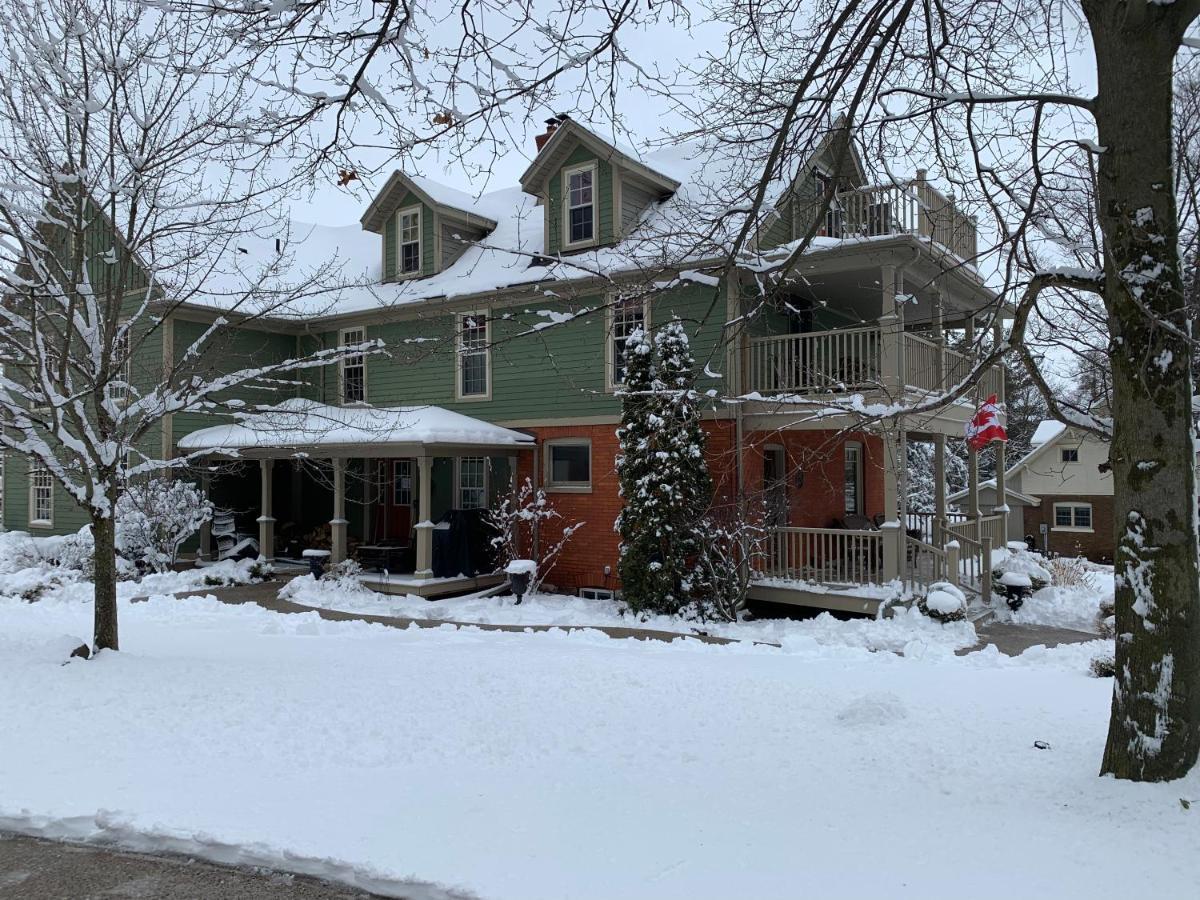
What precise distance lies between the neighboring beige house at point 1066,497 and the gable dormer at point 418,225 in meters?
26.1

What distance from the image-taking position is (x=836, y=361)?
13516 millimetres

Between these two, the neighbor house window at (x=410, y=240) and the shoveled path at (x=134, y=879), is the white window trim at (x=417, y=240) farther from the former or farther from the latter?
the shoveled path at (x=134, y=879)

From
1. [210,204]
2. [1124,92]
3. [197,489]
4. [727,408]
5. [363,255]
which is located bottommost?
[197,489]

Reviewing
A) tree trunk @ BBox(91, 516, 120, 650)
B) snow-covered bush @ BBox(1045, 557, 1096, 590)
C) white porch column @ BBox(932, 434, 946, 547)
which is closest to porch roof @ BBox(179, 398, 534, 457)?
tree trunk @ BBox(91, 516, 120, 650)

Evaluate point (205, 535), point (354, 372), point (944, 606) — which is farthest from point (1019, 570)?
point (205, 535)

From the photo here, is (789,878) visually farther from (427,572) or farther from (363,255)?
(363,255)

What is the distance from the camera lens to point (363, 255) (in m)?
21.0

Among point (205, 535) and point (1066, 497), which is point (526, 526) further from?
point (1066, 497)

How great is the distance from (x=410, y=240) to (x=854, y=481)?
1097cm

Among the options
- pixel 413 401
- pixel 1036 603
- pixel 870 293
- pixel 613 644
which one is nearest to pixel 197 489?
pixel 413 401

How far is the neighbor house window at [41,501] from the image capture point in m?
21.2

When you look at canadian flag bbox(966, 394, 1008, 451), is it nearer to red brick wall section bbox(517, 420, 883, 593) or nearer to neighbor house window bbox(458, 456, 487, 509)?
Answer: red brick wall section bbox(517, 420, 883, 593)

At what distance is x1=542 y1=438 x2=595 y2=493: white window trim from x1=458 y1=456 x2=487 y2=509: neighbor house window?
1.77m

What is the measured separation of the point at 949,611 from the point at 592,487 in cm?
638
